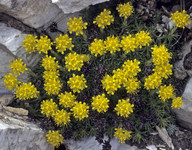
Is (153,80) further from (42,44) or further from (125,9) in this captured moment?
(42,44)

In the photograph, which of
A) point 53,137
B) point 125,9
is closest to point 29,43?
point 53,137

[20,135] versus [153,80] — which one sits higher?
[153,80]

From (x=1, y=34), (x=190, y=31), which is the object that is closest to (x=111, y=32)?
(x=190, y=31)

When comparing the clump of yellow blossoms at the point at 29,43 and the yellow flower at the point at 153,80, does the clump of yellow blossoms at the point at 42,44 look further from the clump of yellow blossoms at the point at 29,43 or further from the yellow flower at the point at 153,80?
the yellow flower at the point at 153,80

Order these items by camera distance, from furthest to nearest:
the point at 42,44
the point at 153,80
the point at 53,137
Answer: the point at 42,44 → the point at 53,137 → the point at 153,80

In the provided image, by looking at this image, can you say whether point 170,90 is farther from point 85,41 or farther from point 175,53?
point 85,41

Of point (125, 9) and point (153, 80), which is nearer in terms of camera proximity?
point (153, 80)

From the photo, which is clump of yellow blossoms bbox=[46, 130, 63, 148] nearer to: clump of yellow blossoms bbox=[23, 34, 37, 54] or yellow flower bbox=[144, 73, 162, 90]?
clump of yellow blossoms bbox=[23, 34, 37, 54]

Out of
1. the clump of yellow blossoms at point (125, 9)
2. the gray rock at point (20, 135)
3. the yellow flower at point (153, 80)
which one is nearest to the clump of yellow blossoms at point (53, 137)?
the gray rock at point (20, 135)
